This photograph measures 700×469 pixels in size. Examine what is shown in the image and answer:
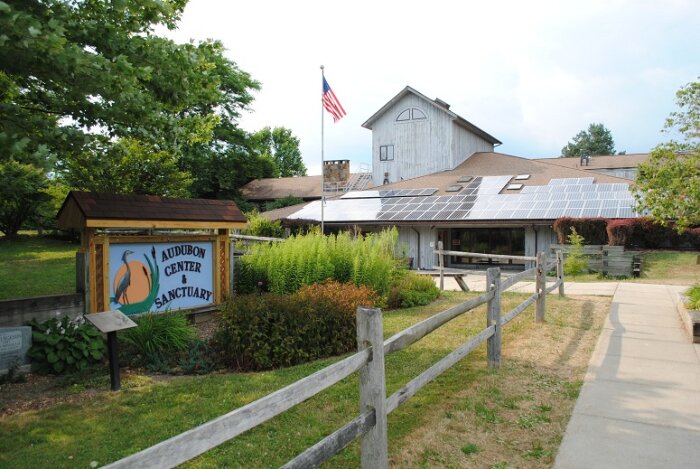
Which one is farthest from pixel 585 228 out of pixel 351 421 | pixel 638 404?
pixel 351 421

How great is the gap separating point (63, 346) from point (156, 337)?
3.74 feet

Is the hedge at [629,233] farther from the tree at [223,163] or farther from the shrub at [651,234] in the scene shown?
the tree at [223,163]

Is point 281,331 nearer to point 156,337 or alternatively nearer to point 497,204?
point 156,337

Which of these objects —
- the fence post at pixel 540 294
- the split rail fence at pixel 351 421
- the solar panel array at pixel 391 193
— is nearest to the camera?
the split rail fence at pixel 351 421

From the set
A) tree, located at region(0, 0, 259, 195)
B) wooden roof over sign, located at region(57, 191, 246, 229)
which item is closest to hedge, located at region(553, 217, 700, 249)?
wooden roof over sign, located at region(57, 191, 246, 229)

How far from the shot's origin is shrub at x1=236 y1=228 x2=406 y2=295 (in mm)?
10727

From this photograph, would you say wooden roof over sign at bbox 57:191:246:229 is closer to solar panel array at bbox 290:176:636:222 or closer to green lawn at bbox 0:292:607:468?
green lawn at bbox 0:292:607:468

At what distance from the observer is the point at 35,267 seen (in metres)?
15.9

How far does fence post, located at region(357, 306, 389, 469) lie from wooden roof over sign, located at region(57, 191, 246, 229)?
19.2 feet

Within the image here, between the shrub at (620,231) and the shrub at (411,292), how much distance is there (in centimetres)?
1084

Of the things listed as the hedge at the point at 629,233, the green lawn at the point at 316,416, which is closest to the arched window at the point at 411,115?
the hedge at the point at 629,233

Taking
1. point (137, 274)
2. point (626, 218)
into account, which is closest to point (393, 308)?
point (137, 274)

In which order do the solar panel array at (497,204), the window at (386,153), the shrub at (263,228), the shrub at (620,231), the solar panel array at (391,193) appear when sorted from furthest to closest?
the window at (386,153) → the solar panel array at (391,193) → the shrub at (263,228) → the solar panel array at (497,204) → the shrub at (620,231)

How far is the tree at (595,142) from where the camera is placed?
84875 millimetres
